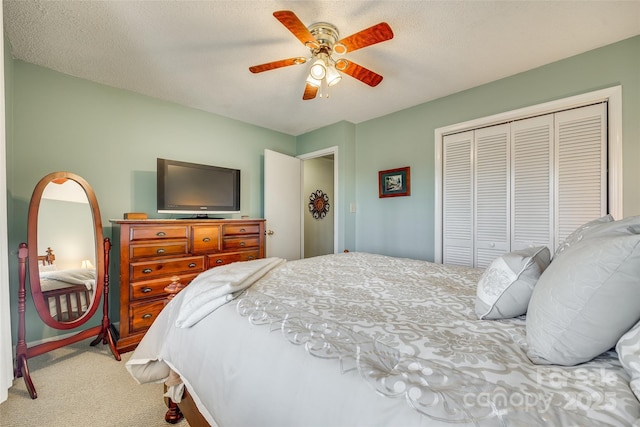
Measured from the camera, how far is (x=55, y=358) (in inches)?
86.4

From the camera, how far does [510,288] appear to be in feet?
3.18

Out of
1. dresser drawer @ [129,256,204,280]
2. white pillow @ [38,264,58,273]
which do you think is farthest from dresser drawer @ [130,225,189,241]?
white pillow @ [38,264,58,273]

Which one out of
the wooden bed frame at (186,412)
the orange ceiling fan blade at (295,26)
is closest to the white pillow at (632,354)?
the wooden bed frame at (186,412)

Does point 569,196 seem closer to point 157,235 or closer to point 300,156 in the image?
point 300,156

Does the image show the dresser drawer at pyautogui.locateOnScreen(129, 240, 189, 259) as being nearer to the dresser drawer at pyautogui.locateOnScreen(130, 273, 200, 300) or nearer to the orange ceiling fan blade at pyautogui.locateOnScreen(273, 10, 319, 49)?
the dresser drawer at pyautogui.locateOnScreen(130, 273, 200, 300)

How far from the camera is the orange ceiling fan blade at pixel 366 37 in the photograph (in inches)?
60.1

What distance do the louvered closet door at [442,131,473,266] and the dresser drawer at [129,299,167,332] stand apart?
287 cm

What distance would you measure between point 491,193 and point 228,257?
2.81m

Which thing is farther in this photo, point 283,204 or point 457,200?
Result: point 283,204

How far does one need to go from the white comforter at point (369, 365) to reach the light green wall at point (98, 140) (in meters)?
1.93

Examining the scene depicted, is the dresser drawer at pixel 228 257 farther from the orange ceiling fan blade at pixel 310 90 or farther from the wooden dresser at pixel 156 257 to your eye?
the orange ceiling fan blade at pixel 310 90

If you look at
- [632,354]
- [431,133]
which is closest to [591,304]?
[632,354]

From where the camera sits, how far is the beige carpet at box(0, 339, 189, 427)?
1.54m

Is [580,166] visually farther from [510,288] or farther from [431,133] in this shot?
[510,288]
